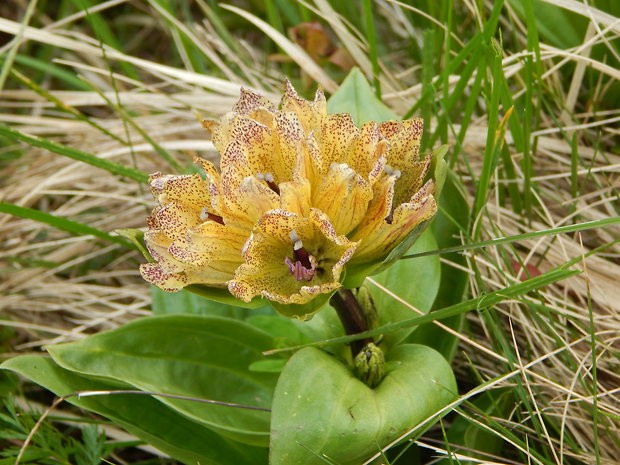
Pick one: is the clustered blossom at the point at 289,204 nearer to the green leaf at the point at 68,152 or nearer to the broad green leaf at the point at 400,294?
the broad green leaf at the point at 400,294

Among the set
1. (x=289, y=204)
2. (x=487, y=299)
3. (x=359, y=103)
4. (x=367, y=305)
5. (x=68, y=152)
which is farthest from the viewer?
(x=68, y=152)

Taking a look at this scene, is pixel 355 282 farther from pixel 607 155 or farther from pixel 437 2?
pixel 437 2

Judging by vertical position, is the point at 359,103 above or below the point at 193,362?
above

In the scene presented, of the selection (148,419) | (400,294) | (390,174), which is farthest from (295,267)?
(148,419)

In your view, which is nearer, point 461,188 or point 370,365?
point 370,365

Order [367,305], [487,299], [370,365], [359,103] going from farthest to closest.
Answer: [359,103], [367,305], [370,365], [487,299]

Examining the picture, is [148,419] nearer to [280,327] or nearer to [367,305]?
[280,327]

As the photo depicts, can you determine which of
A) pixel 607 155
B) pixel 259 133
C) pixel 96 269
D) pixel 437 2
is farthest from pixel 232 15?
pixel 259 133

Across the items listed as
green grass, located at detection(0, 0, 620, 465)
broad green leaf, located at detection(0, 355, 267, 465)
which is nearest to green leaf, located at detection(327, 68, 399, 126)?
green grass, located at detection(0, 0, 620, 465)
